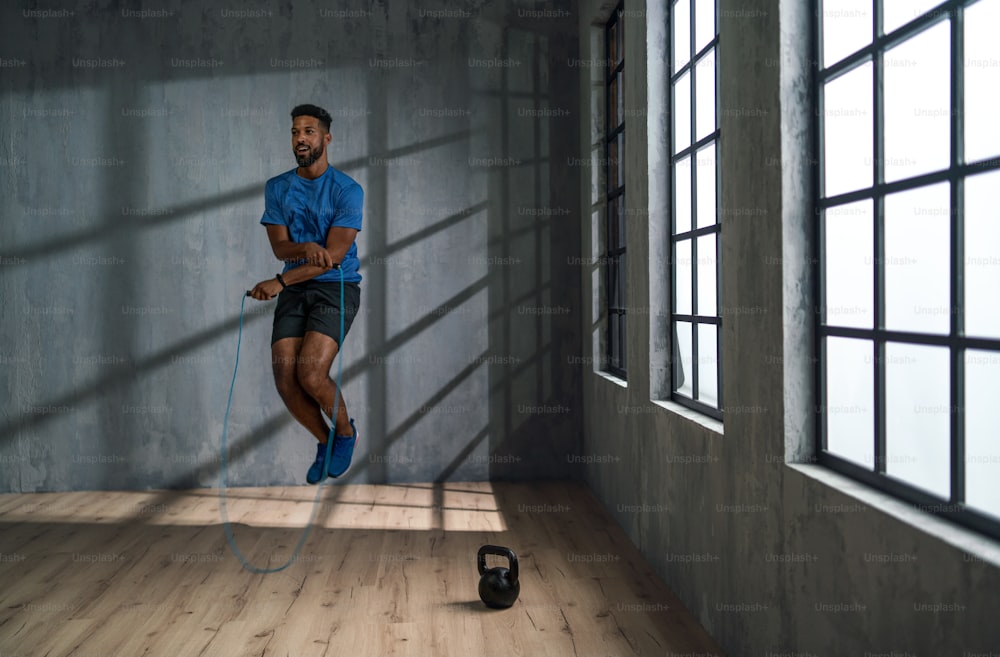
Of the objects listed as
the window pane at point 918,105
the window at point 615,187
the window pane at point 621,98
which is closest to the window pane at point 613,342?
the window at point 615,187

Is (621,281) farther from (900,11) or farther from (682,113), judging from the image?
(900,11)

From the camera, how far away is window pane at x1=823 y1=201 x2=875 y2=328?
2059 mm

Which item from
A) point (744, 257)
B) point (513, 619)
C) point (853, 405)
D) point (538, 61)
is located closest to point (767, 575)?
point (853, 405)

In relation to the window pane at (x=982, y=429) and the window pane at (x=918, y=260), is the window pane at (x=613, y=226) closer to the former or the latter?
the window pane at (x=918, y=260)

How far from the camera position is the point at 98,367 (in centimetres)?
565

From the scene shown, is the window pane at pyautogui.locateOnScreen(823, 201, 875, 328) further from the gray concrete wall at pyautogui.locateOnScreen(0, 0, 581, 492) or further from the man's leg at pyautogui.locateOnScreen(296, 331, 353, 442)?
the gray concrete wall at pyautogui.locateOnScreen(0, 0, 581, 492)

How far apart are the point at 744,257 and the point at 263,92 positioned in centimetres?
408

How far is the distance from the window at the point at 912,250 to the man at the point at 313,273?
163 cm

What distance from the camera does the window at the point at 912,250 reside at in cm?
159

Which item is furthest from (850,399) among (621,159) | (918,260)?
(621,159)

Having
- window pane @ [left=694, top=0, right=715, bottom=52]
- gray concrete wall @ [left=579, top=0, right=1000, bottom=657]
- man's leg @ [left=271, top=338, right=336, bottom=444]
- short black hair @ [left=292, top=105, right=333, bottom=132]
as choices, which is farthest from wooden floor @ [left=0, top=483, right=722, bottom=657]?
window pane @ [left=694, top=0, right=715, bottom=52]

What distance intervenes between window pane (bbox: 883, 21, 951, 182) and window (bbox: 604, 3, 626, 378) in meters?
2.87

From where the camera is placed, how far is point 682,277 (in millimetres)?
3662

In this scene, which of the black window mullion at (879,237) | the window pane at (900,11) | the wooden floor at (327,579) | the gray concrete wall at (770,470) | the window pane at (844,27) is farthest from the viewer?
the wooden floor at (327,579)
